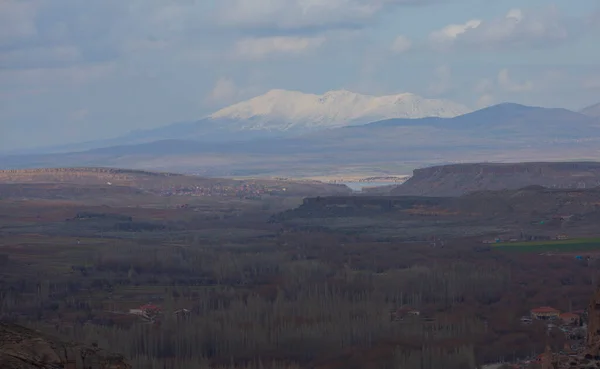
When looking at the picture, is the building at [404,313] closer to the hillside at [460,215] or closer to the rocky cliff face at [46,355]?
the hillside at [460,215]

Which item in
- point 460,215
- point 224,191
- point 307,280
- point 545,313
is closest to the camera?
point 545,313

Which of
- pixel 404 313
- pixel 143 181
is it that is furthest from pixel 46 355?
pixel 143 181

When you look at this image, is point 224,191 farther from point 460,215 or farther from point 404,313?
point 404,313

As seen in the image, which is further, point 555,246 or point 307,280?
point 555,246

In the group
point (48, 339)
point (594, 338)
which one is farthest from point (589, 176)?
point (48, 339)

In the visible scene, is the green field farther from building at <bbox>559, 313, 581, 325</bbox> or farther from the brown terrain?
building at <bbox>559, 313, 581, 325</bbox>

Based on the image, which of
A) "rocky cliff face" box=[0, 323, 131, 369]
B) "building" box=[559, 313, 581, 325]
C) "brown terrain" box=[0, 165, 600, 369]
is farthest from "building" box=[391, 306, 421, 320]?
"rocky cliff face" box=[0, 323, 131, 369]

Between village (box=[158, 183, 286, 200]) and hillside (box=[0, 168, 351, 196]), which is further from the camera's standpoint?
hillside (box=[0, 168, 351, 196])
